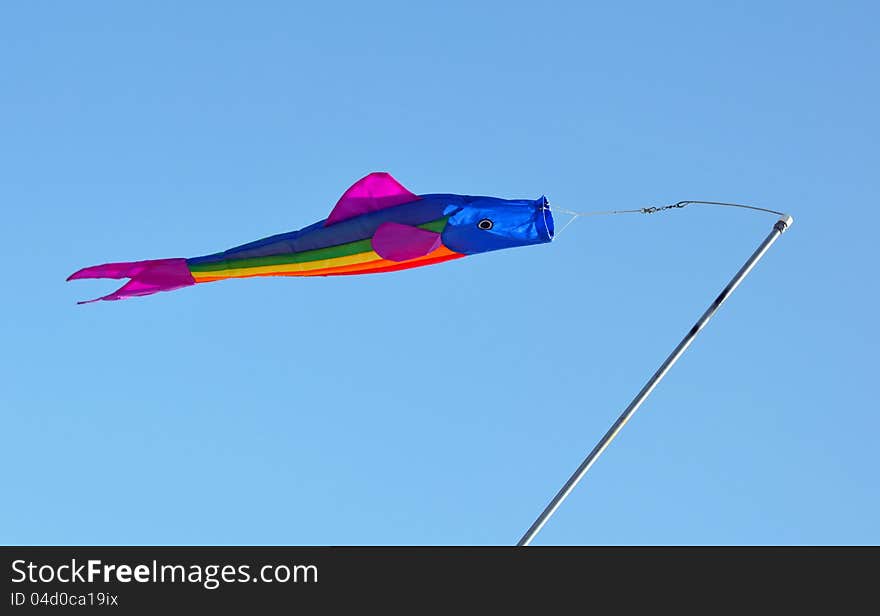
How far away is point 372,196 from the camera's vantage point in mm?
36812

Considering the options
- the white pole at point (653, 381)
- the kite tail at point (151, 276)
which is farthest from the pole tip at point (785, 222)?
the kite tail at point (151, 276)

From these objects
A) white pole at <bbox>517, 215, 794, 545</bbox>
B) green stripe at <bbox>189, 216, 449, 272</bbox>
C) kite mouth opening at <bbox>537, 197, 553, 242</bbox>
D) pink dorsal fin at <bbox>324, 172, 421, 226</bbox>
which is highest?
pink dorsal fin at <bbox>324, 172, 421, 226</bbox>

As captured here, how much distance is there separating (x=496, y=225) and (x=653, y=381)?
200 inches

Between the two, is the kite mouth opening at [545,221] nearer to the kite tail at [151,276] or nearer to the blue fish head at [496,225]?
the blue fish head at [496,225]

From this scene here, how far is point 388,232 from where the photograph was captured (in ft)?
120

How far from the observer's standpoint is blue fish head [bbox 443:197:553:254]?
117 feet

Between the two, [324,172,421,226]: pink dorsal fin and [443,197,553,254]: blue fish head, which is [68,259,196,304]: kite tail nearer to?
[324,172,421,226]: pink dorsal fin

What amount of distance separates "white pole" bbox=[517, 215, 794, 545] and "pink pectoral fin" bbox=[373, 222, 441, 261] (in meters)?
5.83

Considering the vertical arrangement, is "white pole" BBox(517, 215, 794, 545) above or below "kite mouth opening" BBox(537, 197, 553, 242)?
below

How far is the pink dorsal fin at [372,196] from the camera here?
120 feet

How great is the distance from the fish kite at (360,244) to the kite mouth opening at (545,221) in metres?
0.68

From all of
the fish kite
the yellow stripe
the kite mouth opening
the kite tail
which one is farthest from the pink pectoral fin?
the kite tail

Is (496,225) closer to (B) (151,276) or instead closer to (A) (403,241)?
(A) (403,241)
